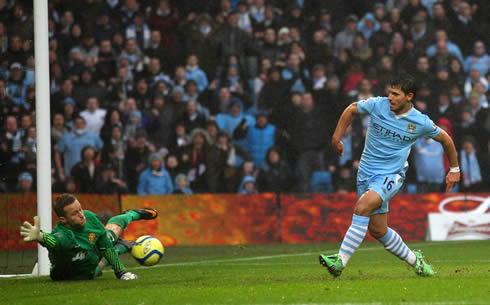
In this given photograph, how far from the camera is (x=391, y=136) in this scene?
862 centimetres

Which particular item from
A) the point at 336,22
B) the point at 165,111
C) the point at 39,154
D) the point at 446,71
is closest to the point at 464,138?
the point at 446,71

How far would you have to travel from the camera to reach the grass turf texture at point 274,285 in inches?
272

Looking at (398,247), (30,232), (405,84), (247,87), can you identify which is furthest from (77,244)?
(247,87)

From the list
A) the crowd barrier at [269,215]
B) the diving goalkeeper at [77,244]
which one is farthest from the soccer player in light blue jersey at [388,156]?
the crowd barrier at [269,215]

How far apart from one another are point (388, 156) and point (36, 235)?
3261 millimetres

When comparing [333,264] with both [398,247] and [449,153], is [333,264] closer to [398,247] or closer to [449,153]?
[398,247]

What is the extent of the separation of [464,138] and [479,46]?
286 centimetres

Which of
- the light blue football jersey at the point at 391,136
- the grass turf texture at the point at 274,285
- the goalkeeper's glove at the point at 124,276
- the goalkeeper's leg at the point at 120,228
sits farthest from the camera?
the goalkeeper's leg at the point at 120,228

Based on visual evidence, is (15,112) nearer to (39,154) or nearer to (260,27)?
(39,154)

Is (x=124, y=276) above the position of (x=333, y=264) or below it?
below

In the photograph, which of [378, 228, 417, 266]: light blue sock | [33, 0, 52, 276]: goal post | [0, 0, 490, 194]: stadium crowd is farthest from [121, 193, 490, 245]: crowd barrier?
[378, 228, 417, 266]: light blue sock

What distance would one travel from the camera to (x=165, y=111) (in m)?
18.0

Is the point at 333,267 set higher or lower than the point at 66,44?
lower

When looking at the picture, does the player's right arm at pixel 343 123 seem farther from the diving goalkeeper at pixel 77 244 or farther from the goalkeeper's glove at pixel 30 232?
the goalkeeper's glove at pixel 30 232
